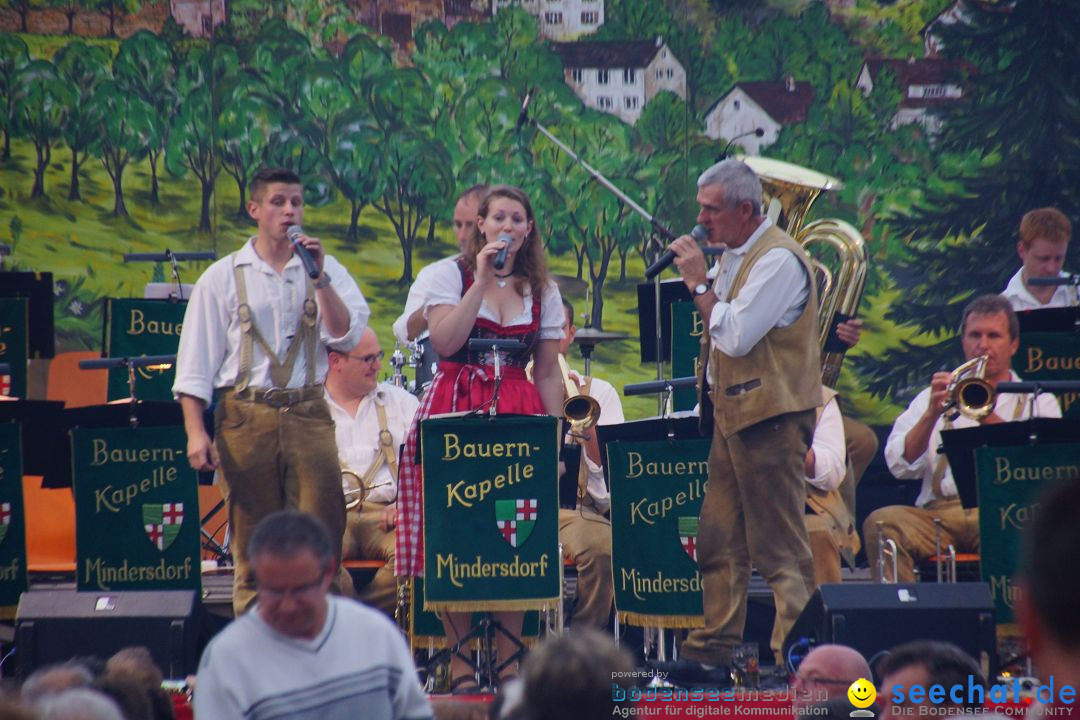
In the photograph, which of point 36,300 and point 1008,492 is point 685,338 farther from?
point 36,300

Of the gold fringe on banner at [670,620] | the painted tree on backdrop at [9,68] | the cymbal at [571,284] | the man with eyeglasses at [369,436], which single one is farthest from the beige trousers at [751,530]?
the painted tree on backdrop at [9,68]

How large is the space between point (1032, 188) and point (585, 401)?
4.39 m

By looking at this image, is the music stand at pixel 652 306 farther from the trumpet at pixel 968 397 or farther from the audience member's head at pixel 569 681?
the audience member's head at pixel 569 681

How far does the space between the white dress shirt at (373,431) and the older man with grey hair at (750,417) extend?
1928 millimetres

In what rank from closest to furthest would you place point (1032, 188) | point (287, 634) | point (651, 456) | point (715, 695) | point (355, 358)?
point (287, 634) < point (715, 695) < point (651, 456) < point (355, 358) < point (1032, 188)

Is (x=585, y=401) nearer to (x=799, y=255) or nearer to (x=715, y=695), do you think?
(x=799, y=255)

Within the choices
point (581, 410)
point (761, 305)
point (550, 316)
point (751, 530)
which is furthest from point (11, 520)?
point (761, 305)

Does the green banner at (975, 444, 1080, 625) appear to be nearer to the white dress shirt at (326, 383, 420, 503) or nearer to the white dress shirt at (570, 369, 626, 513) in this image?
the white dress shirt at (570, 369, 626, 513)

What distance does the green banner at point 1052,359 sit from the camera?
6.01 m

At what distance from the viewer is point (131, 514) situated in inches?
220

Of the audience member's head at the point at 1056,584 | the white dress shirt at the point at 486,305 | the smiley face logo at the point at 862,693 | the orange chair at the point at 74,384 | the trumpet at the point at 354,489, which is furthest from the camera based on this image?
the orange chair at the point at 74,384

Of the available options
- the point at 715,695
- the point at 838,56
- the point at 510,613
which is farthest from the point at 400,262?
the point at 715,695

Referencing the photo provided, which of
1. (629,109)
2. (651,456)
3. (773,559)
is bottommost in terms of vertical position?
(773,559)

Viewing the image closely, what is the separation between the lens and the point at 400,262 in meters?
9.37
